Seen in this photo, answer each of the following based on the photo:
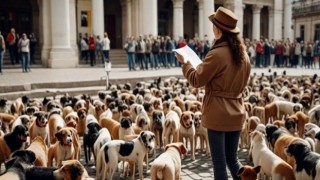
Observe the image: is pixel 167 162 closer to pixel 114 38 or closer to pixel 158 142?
pixel 158 142

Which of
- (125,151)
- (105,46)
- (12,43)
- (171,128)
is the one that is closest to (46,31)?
(12,43)

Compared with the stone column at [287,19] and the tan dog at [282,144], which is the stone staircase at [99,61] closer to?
the tan dog at [282,144]

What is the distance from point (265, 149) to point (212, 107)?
2414 millimetres

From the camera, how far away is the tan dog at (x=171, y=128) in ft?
Answer: 27.9

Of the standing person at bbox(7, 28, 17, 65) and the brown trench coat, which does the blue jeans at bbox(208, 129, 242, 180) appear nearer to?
the brown trench coat

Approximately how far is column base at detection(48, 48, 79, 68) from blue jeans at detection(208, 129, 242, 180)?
70.7 feet

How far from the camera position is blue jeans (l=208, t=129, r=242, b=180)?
4469mm

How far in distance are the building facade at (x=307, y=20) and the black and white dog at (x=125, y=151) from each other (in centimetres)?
5406

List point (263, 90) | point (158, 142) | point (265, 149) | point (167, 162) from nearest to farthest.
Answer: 1. point (167, 162)
2. point (265, 149)
3. point (158, 142)
4. point (263, 90)

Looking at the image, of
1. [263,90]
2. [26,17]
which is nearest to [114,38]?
[26,17]

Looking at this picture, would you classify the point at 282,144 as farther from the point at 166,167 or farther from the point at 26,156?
the point at 26,156

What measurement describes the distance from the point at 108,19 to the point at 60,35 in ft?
37.7

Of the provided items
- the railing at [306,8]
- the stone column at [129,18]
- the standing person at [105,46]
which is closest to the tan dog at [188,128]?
the standing person at [105,46]

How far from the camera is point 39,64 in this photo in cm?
2617
